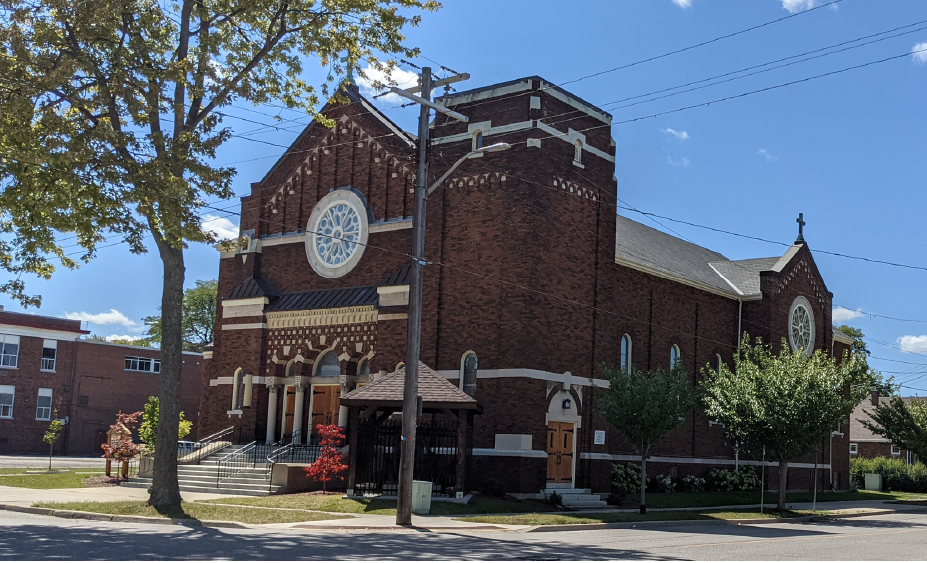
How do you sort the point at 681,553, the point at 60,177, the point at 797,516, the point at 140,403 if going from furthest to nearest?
the point at 140,403
the point at 797,516
the point at 60,177
the point at 681,553

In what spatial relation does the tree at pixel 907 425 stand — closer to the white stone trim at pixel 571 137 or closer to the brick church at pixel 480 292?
the brick church at pixel 480 292

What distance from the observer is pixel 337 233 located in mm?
34500

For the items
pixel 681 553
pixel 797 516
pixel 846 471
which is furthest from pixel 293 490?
pixel 846 471

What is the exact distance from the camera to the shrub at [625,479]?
3222cm

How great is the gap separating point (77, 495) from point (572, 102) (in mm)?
19718

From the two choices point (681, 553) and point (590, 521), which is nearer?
point (681, 553)

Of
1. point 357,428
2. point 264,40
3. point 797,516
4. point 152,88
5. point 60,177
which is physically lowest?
point 797,516

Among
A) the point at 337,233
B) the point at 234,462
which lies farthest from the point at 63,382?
the point at 337,233

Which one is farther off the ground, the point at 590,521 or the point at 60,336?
the point at 60,336

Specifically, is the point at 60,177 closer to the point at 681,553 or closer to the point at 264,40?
the point at 264,40

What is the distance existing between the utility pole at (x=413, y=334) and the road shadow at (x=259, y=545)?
5.20 ft

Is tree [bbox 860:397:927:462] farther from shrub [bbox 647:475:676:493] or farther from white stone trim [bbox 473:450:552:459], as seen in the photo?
white stone trim [bbox 473:450:552:459]

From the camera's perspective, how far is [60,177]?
2053 cm

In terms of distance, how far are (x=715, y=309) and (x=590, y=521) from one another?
18.5 m
